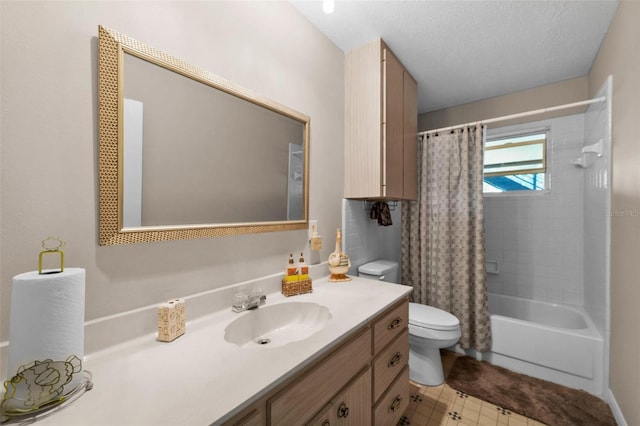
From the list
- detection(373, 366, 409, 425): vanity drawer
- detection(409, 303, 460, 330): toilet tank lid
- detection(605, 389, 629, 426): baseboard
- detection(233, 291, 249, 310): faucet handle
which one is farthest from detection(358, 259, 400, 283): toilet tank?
detection(605, 389, 629, 426): baseboard

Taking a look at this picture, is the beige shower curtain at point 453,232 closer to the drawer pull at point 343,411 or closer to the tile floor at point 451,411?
the tile floor at point 451,411

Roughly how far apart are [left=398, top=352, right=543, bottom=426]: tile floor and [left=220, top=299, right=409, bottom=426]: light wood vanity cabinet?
228 millimetres

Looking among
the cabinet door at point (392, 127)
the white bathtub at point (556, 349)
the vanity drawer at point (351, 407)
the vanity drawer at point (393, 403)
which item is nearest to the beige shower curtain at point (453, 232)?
the white bathtub at point (556, 349)

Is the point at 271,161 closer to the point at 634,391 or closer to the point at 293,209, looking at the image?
the point at 293,209

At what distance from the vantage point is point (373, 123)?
1.81 metres

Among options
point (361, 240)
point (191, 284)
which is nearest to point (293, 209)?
point (191, 284)

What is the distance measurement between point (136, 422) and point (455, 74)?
2832 millimetres

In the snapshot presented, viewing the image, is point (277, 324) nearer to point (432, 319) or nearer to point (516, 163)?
point (432, 319)

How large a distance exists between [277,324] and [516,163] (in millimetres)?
2852

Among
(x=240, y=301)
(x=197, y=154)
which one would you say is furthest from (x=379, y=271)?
(x=197, y=154)

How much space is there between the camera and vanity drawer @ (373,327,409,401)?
1.19 meters

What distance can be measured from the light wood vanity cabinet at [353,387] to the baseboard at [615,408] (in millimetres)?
1192

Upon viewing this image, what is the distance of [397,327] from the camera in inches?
53.6

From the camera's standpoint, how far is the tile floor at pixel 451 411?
1530mm
